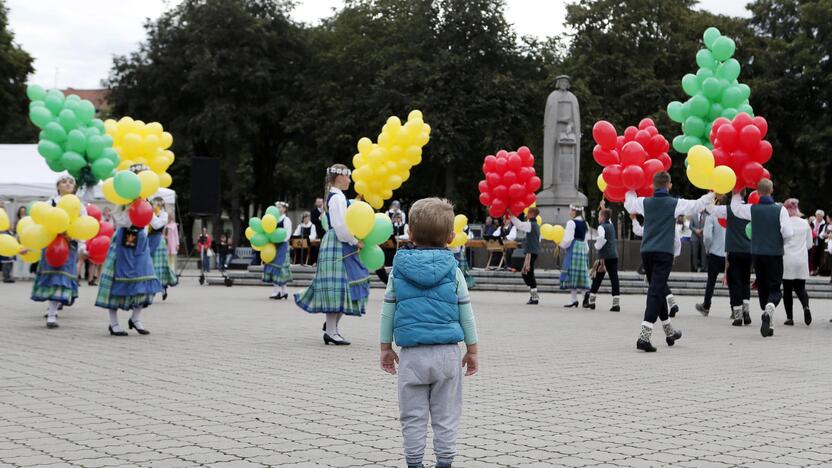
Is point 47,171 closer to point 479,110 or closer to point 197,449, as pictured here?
point 479,110

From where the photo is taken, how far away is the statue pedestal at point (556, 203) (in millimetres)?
29562

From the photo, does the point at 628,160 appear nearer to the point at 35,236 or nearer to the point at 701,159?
the point at 701,159

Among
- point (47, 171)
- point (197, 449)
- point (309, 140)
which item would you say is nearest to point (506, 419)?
point (197, 449)

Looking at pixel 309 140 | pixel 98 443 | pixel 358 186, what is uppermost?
pixel 309 140

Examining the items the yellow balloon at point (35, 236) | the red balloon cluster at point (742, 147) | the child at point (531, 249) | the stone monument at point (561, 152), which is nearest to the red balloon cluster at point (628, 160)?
the red balloon cluster at point (742, 147)

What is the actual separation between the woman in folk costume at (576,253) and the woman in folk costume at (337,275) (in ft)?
26.1

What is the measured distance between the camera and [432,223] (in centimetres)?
491

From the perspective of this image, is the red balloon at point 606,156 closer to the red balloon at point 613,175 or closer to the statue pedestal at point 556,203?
the red balloon at point 613,175

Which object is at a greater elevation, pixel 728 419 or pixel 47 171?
pixel 47 171

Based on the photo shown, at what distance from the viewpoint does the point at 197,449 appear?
568cm

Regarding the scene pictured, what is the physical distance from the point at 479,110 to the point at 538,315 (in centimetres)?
2702

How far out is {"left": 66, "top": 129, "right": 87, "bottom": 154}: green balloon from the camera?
15.4 m

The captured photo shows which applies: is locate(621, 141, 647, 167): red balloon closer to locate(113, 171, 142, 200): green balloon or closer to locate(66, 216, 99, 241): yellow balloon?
locate(113, 171, 142, 200): green balloon

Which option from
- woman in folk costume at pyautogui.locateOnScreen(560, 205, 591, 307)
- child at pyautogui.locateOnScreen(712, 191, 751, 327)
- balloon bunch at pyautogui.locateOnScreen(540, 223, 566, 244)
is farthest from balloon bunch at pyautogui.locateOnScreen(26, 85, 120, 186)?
child at pyautogui.locateOnScreen(712, 191, 751, 327)
